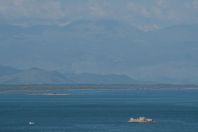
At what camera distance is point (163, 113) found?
105m

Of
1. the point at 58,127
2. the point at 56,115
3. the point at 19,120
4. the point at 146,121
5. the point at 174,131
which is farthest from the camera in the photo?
the point at 56,115

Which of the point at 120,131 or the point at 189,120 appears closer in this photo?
the point at 120,131

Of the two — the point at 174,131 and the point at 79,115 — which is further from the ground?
the point at 79,115

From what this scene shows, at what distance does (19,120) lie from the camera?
92625 millimetres

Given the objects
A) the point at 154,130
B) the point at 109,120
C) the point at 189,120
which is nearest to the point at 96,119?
the point at 109,120

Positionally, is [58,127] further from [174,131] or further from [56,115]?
[56,115]

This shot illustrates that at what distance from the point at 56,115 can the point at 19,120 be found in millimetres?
10009

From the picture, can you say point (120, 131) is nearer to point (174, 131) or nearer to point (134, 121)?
point (174, 131)

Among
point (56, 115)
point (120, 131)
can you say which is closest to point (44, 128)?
point (120, 131)

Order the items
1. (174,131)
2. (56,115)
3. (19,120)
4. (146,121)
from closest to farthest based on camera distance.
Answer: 1. (174,131)
2. (146,121)
3. (19,120)
4. (56,115)

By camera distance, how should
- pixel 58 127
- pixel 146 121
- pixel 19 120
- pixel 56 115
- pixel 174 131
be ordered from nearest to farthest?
pixel 174 131
pixel 58 127
pixel 146 121
pixel 19 120
pixel 56 115

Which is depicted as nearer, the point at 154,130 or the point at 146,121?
the point at 154,130

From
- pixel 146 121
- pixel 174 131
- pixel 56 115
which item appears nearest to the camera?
pixel 174 131

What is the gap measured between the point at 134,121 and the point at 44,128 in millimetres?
11305
